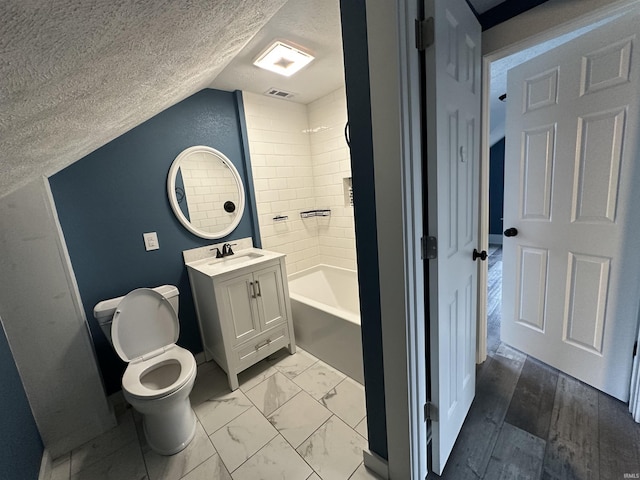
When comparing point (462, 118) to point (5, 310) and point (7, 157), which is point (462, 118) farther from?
point (5, 310)

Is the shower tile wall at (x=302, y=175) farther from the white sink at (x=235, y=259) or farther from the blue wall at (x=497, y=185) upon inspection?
the blue wall at (x=497, y=185)

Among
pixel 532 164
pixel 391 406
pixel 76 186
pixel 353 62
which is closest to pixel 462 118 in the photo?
pixel 353 62

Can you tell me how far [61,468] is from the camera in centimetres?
140

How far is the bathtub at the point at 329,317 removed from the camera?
6.06ft

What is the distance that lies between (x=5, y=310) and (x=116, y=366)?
76 cm

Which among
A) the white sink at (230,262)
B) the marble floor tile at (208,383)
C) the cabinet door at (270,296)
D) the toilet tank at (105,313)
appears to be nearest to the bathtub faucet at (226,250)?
the white sink at (230,262)

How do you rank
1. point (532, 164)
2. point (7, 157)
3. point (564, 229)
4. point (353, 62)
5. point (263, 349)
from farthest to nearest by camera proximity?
point (263, 349) → point (532, 164) → point (564, 229) → point (353, 62) → point (7, 157)

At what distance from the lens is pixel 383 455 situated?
3.96ft

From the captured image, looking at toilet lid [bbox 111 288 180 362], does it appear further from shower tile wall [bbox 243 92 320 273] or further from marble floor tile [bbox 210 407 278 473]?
shower tile wall [bbox 243 92 320 273]

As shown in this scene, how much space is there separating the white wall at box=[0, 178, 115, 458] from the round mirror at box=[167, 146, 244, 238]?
769 millimetres

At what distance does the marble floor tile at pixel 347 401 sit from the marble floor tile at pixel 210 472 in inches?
25.4

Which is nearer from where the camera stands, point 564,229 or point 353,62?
point 353,62

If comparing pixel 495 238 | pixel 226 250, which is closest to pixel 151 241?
pixel 226 250

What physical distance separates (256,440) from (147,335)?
37.1 inches
